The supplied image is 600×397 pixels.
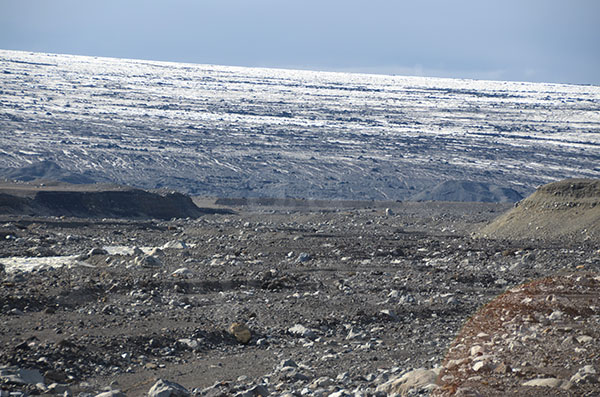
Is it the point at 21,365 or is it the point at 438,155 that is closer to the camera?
the point at 21,365

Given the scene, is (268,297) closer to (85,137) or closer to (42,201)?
(42,201)

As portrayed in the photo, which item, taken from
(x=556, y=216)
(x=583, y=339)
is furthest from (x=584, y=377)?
(x=556, y=216)

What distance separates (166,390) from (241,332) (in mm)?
2166

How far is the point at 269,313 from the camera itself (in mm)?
8609

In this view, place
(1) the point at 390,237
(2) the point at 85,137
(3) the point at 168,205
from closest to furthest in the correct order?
(1) the point at 390,237 < (3) the point at 168,205 < (2) the point at 85,137

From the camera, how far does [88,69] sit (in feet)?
276

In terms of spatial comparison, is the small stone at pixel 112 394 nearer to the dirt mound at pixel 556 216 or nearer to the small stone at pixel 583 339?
the small stone at pixel 583 339

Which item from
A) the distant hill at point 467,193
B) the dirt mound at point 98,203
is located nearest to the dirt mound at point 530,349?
the dirt mound at point 98,203

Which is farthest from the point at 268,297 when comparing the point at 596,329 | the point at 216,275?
the point at 596,329

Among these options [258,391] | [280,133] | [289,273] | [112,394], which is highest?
[280,133]

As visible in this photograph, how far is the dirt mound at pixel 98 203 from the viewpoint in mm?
21047

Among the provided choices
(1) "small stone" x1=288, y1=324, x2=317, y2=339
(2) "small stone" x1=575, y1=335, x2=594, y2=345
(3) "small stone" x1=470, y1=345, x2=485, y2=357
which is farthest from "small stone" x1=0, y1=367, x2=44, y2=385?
(2) "small stone" x1=575, y1=335, x2=594, y2=345

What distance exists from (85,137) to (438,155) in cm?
2039

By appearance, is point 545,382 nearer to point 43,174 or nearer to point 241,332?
point 241,332
